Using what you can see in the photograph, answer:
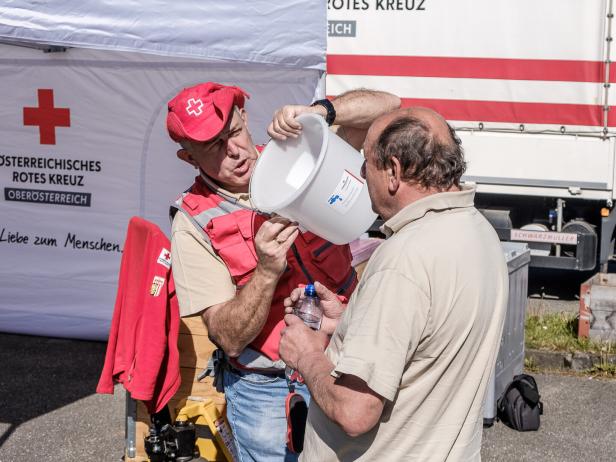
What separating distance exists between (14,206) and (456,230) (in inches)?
194

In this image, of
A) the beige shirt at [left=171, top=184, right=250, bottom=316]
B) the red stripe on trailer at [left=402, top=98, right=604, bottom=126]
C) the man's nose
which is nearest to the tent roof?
the man's nose

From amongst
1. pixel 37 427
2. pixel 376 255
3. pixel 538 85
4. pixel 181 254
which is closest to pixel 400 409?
pixel 376 255

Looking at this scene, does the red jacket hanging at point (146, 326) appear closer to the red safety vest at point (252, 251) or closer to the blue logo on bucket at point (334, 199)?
the red safety vest at point (252, 251)

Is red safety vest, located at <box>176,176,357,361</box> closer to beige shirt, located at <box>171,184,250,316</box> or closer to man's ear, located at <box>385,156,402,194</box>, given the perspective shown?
beige shirt, located at <box>171,184,250,316</box>

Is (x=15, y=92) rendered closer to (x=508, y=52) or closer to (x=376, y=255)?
(x=508, y=52)

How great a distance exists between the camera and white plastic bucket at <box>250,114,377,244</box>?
7.74ft

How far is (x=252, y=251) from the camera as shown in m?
2.63

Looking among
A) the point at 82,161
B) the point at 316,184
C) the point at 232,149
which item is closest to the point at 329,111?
the point at 232,149

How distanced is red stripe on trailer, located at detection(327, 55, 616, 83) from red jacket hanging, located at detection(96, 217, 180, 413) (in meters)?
4.57

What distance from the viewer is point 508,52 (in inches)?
303

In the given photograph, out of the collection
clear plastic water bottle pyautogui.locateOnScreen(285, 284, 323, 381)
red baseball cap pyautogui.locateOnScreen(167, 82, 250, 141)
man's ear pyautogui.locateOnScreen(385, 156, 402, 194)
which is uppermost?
red baseball cap pyautogui.locateOnScreen(167, 82, 250, 141)

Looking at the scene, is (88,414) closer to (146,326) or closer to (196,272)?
(146,326)

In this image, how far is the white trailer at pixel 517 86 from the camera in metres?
7.60

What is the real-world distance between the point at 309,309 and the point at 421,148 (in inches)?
27.6
